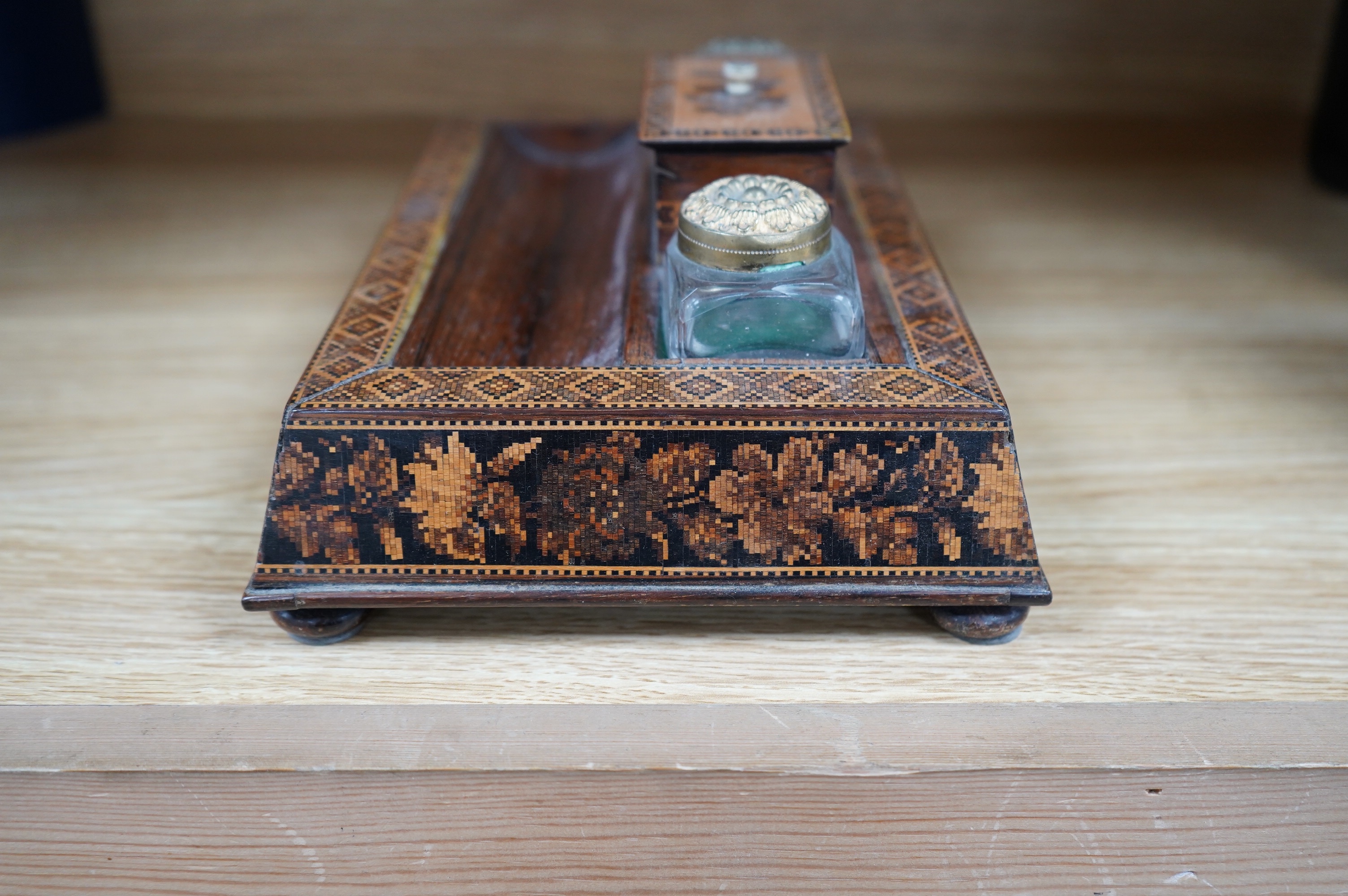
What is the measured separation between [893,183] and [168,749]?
0.82 m

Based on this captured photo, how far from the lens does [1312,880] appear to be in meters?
0.76

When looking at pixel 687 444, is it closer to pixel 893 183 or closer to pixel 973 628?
pixel 973 628

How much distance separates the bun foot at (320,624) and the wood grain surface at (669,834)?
0.10 m

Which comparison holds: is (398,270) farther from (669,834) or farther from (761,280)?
(669,834)

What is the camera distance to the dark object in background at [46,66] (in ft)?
5.42

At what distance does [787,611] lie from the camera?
0.85 metres

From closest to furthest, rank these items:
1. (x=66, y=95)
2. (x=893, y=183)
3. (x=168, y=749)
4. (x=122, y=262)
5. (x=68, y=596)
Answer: (x=168, y=749) → (x=68, y=596) → (x=893, y=183) → (x=122, y=262) → (x=66, y=95)

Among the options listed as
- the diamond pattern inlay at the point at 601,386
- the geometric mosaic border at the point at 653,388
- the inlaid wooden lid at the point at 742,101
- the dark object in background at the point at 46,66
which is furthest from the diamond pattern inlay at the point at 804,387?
the dark object in background at the point at 46,66

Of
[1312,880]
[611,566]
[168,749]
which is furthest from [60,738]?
[1312,880]

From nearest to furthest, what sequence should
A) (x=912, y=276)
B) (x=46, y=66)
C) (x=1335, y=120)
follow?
(x=912, y=276) < (x=1335, y=120) < (x=46, y=66)

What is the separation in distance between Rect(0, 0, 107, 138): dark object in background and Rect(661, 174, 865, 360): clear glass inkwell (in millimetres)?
1266

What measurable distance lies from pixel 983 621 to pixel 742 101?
49cm

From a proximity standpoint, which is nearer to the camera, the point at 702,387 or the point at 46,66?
the point at 702,387

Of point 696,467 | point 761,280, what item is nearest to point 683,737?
point 696,467
